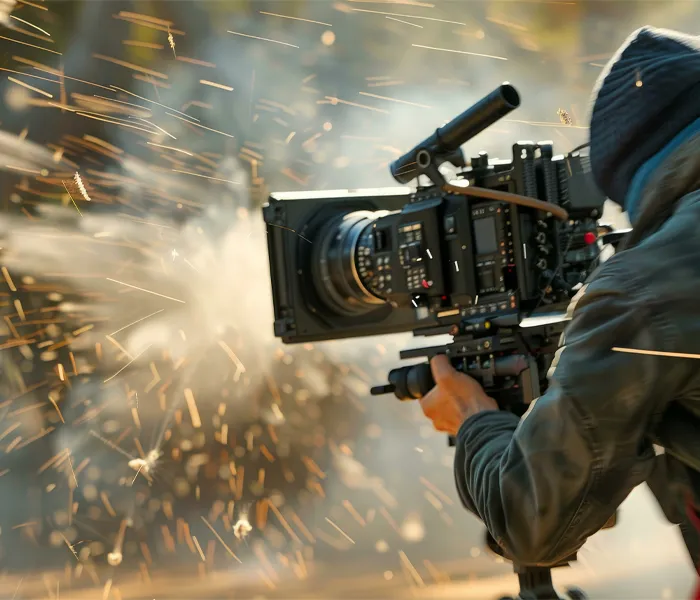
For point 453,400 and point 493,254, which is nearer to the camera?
point 453,400

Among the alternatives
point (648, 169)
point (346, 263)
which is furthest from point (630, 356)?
point (346, 263)

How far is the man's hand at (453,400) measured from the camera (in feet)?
5.01

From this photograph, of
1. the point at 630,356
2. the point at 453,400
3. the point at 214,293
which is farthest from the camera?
the point at 214,293

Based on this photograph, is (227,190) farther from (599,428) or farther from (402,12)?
(599,428)

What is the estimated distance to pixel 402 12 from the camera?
3338 mm

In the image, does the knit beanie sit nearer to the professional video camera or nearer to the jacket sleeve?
the jacket sleeve

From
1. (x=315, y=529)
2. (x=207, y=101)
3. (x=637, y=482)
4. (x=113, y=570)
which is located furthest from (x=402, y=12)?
(x=637, y=482)

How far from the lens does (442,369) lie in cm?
167

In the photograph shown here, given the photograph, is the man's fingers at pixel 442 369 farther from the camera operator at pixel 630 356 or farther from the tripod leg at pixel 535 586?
the camera operator at pixel 630 356

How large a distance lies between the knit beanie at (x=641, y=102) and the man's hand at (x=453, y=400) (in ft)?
1.63

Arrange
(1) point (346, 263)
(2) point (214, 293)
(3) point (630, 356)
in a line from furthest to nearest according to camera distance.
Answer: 1. (2) point (214, 293)
2. (1) point (346, 263)
3. (3) point (630, 356)

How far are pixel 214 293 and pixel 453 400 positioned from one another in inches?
75.1

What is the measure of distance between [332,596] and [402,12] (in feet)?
6.62

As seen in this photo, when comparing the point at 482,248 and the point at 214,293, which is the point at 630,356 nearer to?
the point at 482,248
